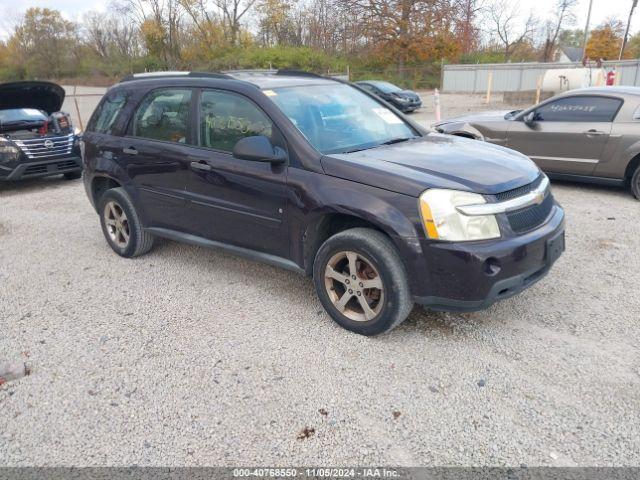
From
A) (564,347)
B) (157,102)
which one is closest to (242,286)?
(157,102)

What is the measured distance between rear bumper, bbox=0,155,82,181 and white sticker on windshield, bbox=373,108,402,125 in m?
6.61

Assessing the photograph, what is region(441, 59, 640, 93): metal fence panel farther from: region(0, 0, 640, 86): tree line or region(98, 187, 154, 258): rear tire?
region(98, 187, 154, 258): rear tire

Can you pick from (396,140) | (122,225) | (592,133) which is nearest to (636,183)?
(592,133)

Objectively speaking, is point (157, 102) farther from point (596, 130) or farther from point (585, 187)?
point (585, 187)

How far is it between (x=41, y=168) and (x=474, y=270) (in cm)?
808

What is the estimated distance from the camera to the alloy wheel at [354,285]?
3.31 meters

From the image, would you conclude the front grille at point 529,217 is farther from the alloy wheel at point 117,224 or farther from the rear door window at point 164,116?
the alloy wheel at point 117,224

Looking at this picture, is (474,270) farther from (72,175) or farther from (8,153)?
(72,175)

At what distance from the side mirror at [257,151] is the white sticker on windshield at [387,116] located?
1235 millimetres

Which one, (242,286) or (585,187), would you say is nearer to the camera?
(242,286)

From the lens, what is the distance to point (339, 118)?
4.00 meters

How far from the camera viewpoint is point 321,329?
359cm

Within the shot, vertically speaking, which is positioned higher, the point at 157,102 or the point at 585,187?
the point at 157,102

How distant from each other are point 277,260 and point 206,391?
47.2 inches
